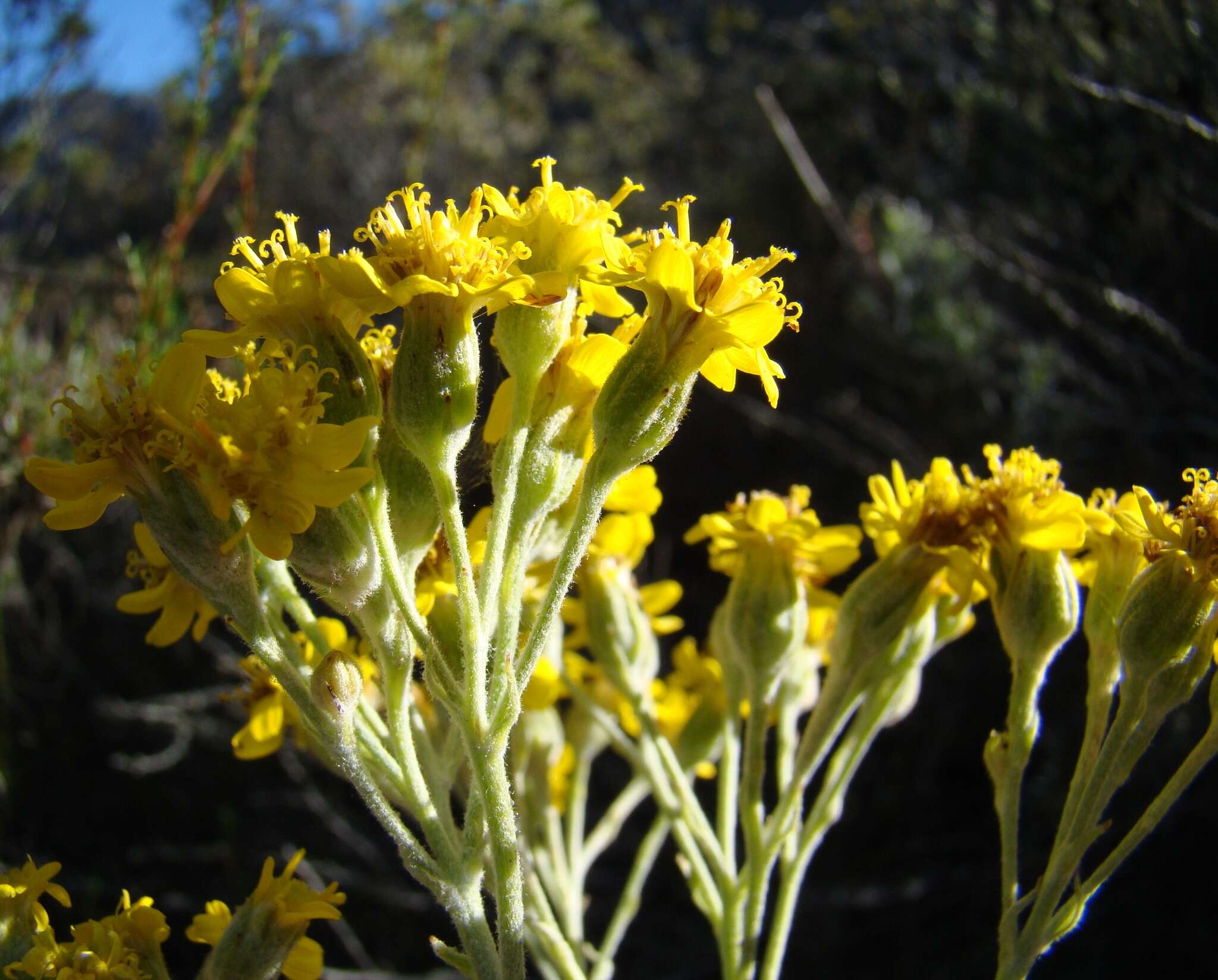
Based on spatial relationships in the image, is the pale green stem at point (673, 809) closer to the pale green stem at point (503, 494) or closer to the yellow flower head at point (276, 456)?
the pale green stem at point (503, 494)

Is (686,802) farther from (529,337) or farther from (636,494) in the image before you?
(529,337)

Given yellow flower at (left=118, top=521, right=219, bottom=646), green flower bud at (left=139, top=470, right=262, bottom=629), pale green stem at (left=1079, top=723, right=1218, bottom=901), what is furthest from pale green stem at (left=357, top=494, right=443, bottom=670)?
pale green stem at (left=1079, top=723, right=1218, bottom=901)

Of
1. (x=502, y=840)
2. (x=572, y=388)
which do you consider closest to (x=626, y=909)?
(x=502, y=840)

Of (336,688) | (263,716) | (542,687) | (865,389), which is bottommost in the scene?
(865,389)

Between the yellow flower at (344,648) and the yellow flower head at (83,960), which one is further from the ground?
the yellow flower at (344,648)

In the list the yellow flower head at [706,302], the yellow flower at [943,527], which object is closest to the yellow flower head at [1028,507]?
the yellow flower at [943,527]

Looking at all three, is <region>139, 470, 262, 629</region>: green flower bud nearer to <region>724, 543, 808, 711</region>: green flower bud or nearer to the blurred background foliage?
<region>724, 543, 808, 711</region>: green flower bud

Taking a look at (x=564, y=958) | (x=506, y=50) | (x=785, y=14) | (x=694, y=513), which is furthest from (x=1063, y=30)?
(x=506, y=50)
